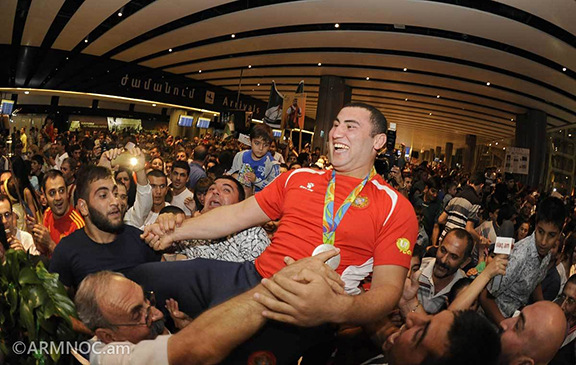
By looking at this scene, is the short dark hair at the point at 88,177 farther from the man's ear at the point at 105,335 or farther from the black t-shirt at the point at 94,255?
the man's ear at the point at 105,335

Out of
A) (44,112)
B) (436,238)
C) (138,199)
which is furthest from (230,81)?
(138,199)

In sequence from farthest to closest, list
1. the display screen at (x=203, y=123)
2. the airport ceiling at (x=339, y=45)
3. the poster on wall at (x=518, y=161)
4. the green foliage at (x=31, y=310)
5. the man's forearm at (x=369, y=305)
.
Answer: the display screen at (x=203, y=123) < the poster on wall at (x=518, y=161) < the airport ceiling at (x=339, y=45) < the green foliage at (x=31, y=310) < the man's forearm at (x=369, y=305)

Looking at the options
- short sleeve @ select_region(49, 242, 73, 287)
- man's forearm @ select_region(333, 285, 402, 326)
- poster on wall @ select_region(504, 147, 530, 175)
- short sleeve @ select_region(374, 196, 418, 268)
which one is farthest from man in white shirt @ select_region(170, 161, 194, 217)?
poster on wall @ select_region(504, 147, 530, 175)

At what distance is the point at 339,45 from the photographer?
1472 centimetres

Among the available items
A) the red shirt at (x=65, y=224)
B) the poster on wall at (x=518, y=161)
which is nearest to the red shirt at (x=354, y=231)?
the red shirt at (x=65, y=224)

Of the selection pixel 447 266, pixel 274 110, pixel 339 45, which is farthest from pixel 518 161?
pixel 447 266

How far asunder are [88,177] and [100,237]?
15.4 inches

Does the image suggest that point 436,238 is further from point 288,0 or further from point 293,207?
point 288,0

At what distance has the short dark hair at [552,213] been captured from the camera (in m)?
3.42

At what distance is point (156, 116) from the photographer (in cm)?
3297

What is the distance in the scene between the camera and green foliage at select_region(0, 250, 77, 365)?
4.33 ft

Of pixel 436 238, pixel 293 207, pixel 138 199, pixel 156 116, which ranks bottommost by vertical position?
pixel 436 238

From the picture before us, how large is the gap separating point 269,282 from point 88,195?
2.01 metres

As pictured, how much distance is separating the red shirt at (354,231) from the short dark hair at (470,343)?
0.72m
